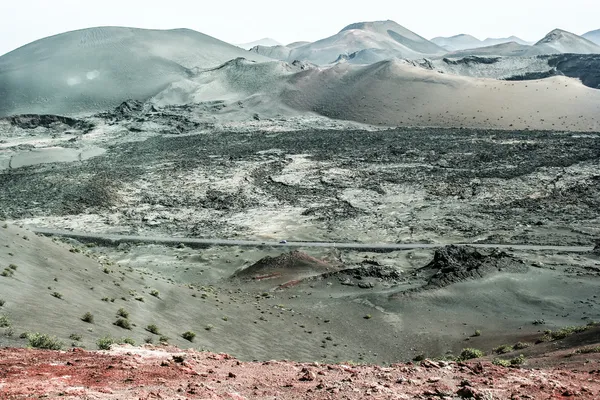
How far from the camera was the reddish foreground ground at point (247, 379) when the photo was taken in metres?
8.14

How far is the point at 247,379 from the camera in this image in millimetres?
9766

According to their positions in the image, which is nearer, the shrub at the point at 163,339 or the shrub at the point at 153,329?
the shrub at the point at 163,339

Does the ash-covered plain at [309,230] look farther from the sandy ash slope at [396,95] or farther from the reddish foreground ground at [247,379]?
the sandy ash slope at [396,95]

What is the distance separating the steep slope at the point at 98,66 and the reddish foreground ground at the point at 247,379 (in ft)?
328

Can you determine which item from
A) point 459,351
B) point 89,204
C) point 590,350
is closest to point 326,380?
point 590,350

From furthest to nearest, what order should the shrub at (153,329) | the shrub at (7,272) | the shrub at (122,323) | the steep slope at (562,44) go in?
the steep slope at (562,44), the shrub at (7,272), the shrub at (153,329), the shrub at (122,323)

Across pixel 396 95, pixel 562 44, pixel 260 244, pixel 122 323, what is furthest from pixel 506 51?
pixel 122 323

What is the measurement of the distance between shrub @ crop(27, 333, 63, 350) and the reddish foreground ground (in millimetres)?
729

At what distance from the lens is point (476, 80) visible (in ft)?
321

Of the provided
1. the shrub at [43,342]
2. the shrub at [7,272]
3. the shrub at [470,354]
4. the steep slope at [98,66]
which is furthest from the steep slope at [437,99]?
the shrub at [43,342]

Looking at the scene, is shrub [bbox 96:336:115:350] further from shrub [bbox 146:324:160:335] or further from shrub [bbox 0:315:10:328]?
shrub [bbox 146:324:160:335]

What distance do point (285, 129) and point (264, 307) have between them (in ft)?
196

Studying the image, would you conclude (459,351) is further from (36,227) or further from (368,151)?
(368,151)

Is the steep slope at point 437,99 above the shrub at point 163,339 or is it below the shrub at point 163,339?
above
